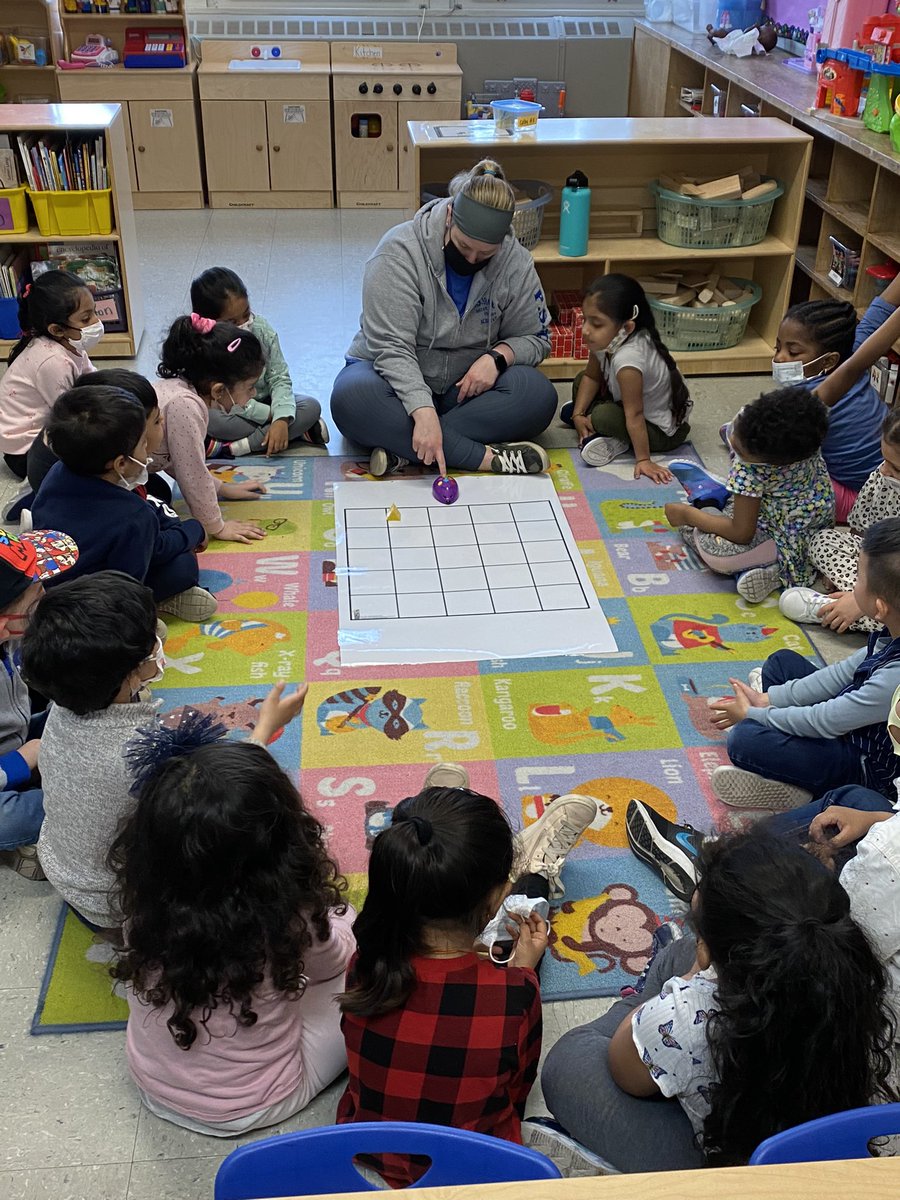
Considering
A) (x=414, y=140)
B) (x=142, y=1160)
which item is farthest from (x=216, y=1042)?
(x=414, y=140)

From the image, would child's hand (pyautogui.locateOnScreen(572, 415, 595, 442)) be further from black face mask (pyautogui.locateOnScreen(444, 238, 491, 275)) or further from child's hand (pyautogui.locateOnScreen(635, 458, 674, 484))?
black face mask (pyautogui.locateOnScreen(444, 238, 491, 275))

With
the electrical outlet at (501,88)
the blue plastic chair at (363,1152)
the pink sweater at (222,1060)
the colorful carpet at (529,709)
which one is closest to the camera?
the blue plastic chair at (363,1152)

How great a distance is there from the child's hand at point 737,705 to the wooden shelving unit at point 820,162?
1708mm

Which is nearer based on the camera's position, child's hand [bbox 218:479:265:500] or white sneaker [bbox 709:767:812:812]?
white sneaker [bbox 709:767:812:812]

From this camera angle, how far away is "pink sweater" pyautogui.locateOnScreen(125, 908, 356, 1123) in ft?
Answer: 4.59

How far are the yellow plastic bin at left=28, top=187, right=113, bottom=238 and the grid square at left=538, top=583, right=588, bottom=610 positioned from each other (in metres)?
1.88

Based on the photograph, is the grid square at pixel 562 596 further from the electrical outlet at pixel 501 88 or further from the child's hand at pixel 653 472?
the electrical outlet at pixel 501 88

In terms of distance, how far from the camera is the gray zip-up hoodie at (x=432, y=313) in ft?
9.55

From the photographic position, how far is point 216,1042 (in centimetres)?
140

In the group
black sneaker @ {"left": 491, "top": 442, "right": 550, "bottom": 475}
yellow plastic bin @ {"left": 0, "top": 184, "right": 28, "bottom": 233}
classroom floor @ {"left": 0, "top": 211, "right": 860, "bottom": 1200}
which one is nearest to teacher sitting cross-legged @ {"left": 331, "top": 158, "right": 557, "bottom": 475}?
black sneaker @ {"left": 491, "top": 442, "right": 550, "bottom": 475}

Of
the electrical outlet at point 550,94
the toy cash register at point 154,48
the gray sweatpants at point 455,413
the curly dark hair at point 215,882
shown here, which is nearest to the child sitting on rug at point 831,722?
the curly dark hair at point 215,882

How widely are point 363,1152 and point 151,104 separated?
16.8ft

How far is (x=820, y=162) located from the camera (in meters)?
4.04

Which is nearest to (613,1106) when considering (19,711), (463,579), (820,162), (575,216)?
(19,711)
